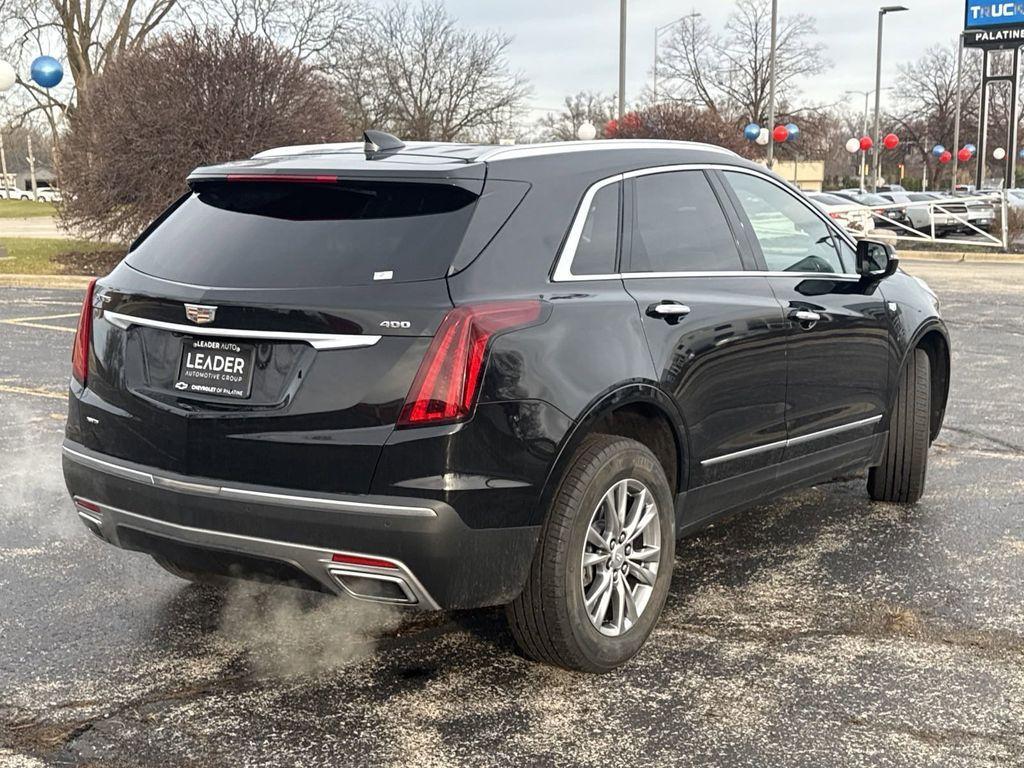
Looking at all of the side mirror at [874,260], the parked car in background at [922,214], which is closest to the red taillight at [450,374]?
the side mirror at [874,260]

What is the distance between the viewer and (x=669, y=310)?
4.18 metres

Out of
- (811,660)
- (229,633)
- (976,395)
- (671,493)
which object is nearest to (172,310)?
(229,633)

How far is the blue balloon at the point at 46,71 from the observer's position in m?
26.1

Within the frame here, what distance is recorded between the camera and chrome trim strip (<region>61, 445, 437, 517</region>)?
135 inches

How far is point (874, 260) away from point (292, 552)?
3150mm

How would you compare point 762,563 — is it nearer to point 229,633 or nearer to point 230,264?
point 229,633

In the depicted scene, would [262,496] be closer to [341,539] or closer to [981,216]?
[341,539]

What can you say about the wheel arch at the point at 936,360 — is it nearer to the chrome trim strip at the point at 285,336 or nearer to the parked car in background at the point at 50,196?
the chrome trim strip at the point at 285,336

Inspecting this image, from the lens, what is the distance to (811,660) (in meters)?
4.12

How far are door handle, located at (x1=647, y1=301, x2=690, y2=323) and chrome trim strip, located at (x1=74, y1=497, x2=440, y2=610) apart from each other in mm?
1253

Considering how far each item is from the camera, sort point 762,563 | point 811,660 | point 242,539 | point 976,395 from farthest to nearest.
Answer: point 976,395, point 762,563, point 811,660, point 242,539

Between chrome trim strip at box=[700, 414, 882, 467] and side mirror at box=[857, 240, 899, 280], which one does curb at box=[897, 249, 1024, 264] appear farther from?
chrome trim strip at box=[700, 414, 882, 467]

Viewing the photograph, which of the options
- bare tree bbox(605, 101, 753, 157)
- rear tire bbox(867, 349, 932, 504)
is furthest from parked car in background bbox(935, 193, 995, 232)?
rear tire bbox(867, 349, 932, 504)

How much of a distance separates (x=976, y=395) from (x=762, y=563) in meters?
4.73
